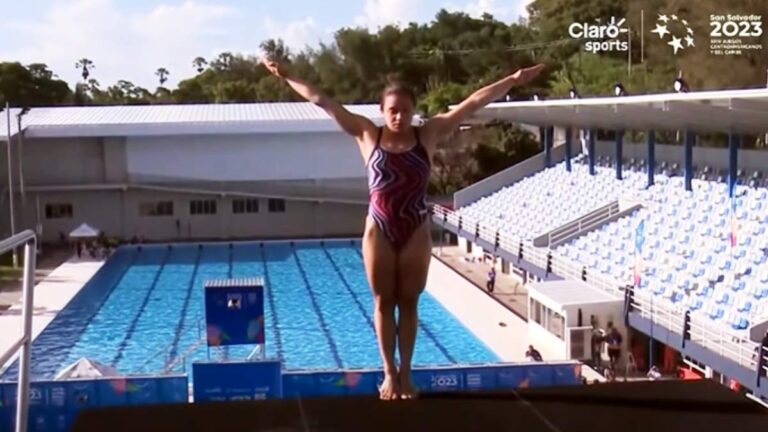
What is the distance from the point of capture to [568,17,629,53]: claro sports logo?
138ft

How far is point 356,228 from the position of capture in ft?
98.5

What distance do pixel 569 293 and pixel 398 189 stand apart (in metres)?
11.5

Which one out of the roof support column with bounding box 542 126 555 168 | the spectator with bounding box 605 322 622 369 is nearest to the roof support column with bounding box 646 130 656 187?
the roof support column with bounding box 542 126 555 168

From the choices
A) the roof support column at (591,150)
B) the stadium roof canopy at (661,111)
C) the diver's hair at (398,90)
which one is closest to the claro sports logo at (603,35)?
the stadium roof canopy at (661,111)

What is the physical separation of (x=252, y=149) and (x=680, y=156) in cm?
1378

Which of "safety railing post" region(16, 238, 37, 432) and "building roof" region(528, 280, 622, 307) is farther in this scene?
"building roof" region(528, 280, 622, 307)

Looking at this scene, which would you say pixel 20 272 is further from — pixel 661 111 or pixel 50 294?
pixel 661 111

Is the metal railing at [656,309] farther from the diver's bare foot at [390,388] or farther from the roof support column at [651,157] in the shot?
the diver's bare foot at [390,388]

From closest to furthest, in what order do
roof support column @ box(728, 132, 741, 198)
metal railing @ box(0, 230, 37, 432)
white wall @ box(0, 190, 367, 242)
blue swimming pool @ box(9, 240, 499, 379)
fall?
metal railing @ box(0, 230, 37, 432) → blue swimming pool @ box(9, 240, 499, 379) → roof support column @ box(728, 132, 741, 198) → white wall @ box(0, 190, 367, 242)

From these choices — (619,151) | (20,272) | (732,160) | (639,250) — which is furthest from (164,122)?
(732,160)

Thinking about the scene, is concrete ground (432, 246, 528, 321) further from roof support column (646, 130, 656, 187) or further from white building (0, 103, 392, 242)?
white building (0, 103, 392, 242)

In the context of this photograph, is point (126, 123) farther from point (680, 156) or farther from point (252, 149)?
point (680, 156)

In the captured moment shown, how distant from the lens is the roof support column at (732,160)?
16.7m

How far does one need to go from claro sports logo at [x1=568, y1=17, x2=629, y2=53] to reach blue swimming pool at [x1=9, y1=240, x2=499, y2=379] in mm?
21258
